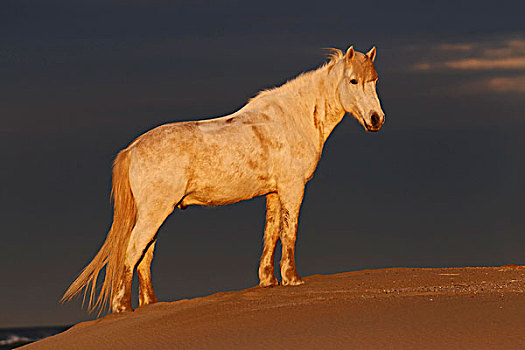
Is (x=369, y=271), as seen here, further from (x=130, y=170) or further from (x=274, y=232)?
(x=130, y=170)

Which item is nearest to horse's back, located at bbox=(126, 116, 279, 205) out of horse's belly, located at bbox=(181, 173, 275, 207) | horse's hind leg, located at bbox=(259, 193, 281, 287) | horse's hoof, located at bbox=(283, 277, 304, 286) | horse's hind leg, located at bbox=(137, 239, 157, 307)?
horse's belly, located at bbox=(181, 173, 275, 207)

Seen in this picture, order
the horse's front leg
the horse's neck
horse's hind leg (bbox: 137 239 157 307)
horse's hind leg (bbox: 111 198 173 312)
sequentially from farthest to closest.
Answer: the horse's neck
the horse's front leg
horse's hind leg (bbox: 137 239 157 307)
horse's hind leg (bbox: 111 198 173 312)

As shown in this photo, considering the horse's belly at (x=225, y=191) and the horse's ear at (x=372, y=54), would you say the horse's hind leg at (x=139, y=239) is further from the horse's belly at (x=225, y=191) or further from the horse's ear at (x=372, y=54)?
the horse's ear at (x=372, y=54)

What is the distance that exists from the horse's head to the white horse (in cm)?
1

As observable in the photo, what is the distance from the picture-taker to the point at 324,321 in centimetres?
Answer: 787

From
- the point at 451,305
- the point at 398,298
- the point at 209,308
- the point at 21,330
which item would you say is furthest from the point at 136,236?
the point at 21,330

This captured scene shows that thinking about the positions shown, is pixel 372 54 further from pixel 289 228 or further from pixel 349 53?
pixel 289 228

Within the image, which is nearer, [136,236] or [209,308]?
[209,308]

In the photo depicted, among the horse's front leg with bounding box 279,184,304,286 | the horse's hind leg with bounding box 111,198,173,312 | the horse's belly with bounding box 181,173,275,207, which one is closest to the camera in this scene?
the horse's hind leg with bounding box 111,198,173,312

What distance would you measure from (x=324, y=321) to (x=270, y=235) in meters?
3.67

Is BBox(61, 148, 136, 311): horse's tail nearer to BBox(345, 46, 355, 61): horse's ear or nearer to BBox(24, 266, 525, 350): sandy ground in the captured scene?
BBox(24, 266, 525, 350): sandy ground

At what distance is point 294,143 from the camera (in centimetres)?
1109

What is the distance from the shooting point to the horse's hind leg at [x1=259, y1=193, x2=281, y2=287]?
11.3 m

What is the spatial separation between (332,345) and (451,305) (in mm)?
1730
